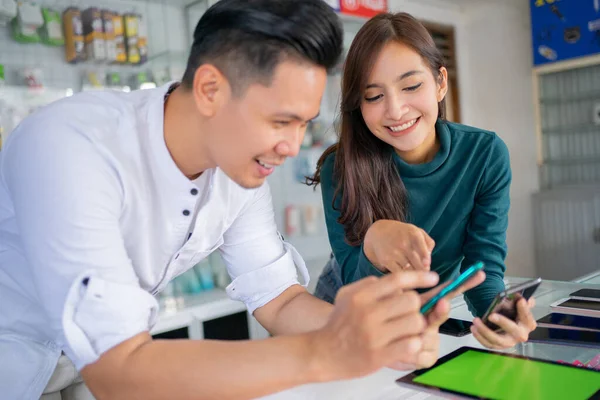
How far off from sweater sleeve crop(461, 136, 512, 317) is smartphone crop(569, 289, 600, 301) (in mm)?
215

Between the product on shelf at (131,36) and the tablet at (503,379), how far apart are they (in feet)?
7.59

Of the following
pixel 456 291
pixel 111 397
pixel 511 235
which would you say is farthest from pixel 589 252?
pixel 111 397

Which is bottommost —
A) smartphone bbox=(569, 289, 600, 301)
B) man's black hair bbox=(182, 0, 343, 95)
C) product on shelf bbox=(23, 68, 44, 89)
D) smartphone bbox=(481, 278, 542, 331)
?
smartphone bbox=(569, 289, 600, 301)

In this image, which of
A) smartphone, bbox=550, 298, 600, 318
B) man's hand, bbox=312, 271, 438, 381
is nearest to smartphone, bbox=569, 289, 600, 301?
smartphone, bbox=550, 298, 600, 318

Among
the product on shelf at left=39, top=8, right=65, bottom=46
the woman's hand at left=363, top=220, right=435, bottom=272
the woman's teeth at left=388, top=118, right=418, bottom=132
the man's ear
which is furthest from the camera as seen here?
the product on shelf at left=39, top=8, right=65, bottom=46

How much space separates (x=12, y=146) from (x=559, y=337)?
1.12m

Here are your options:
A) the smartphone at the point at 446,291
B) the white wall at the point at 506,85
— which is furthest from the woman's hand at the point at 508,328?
the white wall at the point at 506,85

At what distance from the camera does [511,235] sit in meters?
5.05

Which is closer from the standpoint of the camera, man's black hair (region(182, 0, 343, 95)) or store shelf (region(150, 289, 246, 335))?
man's black hair (region(182, 0, 343, 95))

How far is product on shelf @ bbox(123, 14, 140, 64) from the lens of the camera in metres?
2.75

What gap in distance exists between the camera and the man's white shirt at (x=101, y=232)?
0.79 m

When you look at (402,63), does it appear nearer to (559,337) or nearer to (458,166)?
(458,166)

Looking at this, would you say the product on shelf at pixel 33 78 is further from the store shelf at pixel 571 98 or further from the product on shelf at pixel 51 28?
the store shelf at pixel 571 98

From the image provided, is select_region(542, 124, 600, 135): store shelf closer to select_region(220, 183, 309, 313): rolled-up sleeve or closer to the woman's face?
the woman's face
